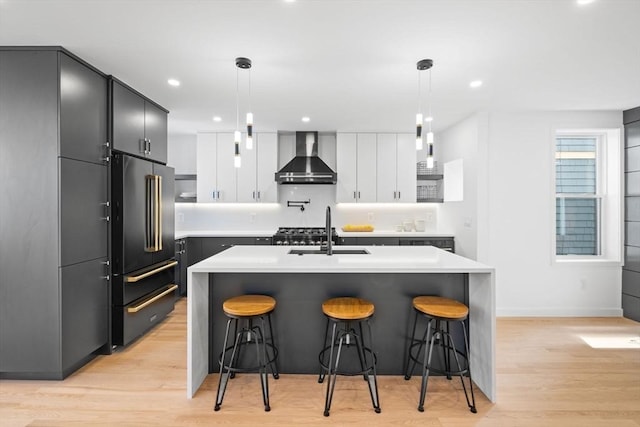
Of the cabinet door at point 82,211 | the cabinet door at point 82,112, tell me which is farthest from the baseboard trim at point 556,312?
Result: the cabinet door at point 82,112

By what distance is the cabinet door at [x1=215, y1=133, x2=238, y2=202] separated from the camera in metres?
5.07

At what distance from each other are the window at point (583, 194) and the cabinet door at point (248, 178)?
166 inches

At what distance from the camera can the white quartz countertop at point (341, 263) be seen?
2.15 metres

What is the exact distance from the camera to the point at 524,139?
4039mm

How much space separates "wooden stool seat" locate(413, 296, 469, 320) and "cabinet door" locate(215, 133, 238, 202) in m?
3.57

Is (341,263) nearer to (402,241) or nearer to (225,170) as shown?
(402,241)

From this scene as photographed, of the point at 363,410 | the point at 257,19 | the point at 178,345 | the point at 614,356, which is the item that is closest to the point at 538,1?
the point at 257,19

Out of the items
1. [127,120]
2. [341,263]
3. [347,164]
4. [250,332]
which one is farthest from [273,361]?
[347,164]

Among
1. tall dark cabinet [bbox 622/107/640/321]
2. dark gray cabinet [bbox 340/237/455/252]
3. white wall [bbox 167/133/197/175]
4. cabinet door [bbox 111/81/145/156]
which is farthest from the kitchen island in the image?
white wall [bbox 167/133/197/175]

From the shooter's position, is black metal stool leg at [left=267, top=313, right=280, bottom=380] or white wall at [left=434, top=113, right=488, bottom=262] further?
white wall at [left=434, top=113, right=488, bottom=262]

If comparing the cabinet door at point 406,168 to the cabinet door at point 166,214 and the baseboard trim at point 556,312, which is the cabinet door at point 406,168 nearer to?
the baseboard trim at point 556,312

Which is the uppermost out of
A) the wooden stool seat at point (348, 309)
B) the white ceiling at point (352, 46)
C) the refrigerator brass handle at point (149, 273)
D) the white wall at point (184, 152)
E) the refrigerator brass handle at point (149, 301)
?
the white ceiling at point (352, 46)

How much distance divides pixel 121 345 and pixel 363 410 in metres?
2.33

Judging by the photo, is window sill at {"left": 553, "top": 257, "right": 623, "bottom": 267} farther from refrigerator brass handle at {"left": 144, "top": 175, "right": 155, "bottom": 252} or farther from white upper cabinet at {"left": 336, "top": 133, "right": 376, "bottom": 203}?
refrigerator brass handle at {"left": 144, "top": 175, "right": 155, "bottom": 252}
